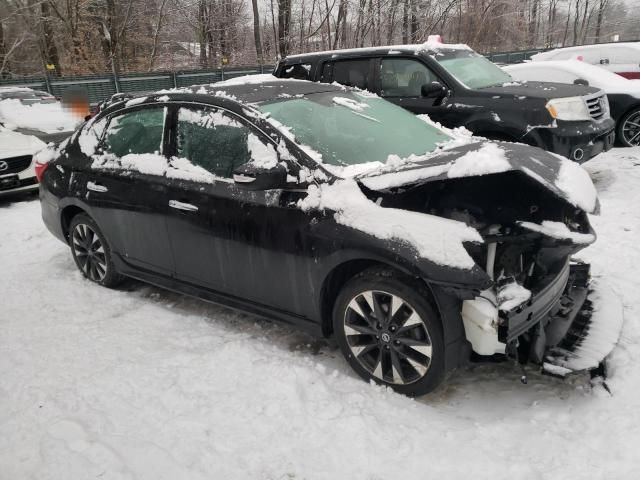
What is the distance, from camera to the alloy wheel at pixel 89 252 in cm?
473

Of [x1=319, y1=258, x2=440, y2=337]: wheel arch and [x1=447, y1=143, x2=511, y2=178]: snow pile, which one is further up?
[x1=447, y1=143, x2=511, y2=178]: snow pile

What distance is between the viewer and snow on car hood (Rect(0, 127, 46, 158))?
8016mm

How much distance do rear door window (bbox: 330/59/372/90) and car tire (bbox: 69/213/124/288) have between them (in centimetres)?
416

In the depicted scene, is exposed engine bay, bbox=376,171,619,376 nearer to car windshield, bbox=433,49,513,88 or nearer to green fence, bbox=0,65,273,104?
car windshield, bbox=433,49,513,88

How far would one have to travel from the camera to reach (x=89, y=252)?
4828 mm

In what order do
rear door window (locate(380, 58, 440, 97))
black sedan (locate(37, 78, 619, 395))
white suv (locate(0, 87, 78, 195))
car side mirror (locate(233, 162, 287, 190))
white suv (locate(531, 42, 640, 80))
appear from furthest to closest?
white suv (locate(531, 42, 640, 80))
white suv (locate(0, 87, 78, 195))
rear door window (locate(380, 58, 440, 97))
car side mirror (locate(233, 162, 287, 190))
black sedan (locate(37, 78, 619, 395))

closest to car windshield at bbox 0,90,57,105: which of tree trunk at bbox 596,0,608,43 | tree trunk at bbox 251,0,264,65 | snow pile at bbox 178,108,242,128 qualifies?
snow pile at bbox 178,108,242,128

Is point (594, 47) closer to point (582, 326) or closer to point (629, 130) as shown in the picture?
point (629, 130)

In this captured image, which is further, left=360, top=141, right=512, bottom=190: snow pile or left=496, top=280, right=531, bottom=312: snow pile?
left=360, top=141, right=512, bottom=190: snow pile

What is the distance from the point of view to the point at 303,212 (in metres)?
3.18

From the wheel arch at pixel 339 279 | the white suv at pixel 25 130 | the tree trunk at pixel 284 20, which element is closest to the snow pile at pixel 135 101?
the wheel arch at pixel 339 279

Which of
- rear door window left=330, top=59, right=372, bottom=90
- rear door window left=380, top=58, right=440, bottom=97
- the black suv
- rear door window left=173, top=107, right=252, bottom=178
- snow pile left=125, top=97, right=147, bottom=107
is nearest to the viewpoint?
rear door window left=173, top=107, right=252, bottom=178

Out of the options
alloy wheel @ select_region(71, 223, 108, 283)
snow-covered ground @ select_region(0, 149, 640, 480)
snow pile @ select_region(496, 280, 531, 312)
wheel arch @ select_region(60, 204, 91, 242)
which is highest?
snow pile @ select_region(496, 280, 531, 312)

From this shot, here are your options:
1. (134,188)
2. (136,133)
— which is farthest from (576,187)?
(136,133)
